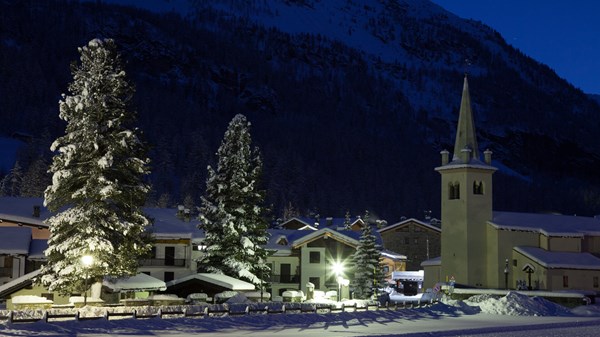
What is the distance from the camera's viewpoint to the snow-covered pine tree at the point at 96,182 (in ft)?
145

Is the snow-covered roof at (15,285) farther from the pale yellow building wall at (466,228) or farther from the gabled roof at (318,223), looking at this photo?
the gabled roof at (318,223)

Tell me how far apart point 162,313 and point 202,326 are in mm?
2394

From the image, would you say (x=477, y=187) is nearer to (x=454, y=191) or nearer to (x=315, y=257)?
(x=454, y=191)

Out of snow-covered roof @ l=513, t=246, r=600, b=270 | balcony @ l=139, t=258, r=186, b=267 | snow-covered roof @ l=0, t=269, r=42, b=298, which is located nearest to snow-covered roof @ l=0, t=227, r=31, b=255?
snow-covered roof @ l=0, t=269, r=42, b=298

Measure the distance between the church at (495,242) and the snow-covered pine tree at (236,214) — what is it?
2267 centimetres

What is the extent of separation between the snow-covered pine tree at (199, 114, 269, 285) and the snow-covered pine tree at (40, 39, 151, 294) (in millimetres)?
14473

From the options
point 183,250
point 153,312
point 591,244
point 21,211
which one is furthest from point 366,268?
point 153,312

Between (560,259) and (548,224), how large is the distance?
20.4ft

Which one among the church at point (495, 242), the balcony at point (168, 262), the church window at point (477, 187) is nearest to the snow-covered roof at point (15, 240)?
the balcony at point (168, 262)

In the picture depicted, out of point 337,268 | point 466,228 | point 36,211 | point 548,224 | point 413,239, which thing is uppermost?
point 413,239

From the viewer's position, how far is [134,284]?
53.9 metres

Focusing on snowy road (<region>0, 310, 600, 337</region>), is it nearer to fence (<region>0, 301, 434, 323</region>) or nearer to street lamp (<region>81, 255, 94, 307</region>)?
fence (<region>0, 301, 434, 323</region>)

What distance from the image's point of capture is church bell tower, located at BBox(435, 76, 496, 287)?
79188mm

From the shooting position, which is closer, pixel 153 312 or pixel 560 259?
pixel 153 312
